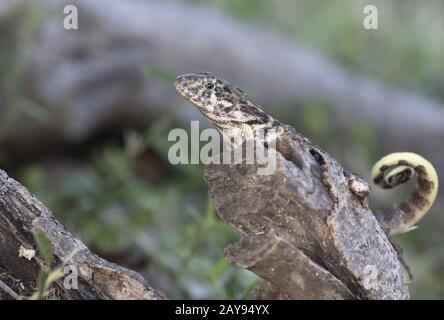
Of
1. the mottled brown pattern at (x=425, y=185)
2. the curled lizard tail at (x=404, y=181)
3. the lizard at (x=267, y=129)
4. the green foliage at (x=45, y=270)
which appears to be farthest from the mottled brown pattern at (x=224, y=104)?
the green foliage at (x=45, y=270)

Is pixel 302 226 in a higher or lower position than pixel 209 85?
lower

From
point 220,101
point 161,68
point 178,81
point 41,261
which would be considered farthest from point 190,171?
point 41,261

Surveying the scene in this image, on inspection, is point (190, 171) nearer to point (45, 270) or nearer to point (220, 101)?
point (220, 101)

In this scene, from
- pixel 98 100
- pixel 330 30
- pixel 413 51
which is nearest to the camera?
pixel 98 100

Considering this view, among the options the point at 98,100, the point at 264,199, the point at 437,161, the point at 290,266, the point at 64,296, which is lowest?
the point at 437,161

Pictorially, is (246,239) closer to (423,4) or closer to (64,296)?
(64,296)

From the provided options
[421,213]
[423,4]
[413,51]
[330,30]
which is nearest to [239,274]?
[421,213]

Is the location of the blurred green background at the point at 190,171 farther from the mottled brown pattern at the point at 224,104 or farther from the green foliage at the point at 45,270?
the green foliage at the point at 45,270
